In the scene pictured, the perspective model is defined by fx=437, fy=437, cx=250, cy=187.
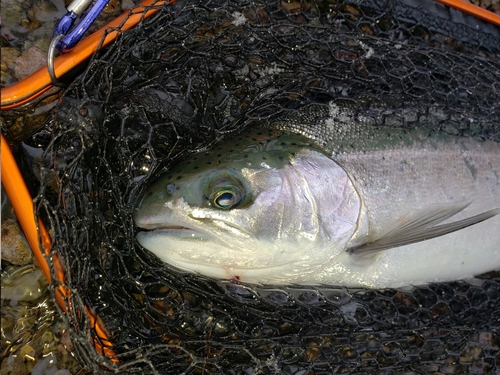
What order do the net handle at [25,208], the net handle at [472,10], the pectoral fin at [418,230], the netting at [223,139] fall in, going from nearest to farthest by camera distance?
the net handle at [25,208] < the netting at [223,139] < the pectoral fin at [418,230] < the net handle at [472,10]

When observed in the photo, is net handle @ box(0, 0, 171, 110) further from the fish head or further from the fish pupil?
the fish pupil

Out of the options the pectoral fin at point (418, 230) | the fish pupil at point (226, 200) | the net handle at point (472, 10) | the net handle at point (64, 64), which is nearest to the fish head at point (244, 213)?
the fish pupil at point (226, 200)

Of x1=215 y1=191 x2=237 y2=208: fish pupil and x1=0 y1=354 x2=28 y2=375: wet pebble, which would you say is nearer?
x1=215 y1=191 x2=237 y2=208: fish pupil

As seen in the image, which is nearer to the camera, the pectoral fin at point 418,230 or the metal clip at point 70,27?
the metal clip at point 70,27

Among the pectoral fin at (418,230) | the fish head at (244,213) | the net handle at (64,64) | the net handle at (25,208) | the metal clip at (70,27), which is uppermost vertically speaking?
the metal clip at (70,27)

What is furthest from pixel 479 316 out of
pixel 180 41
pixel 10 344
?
pixel 10 344

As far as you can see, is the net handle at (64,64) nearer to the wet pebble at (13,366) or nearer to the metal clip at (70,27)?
the metal clip at (70,27)

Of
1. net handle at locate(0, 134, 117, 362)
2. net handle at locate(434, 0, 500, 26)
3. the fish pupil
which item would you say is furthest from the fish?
net handle at locate(434, 0, 500, 26)
